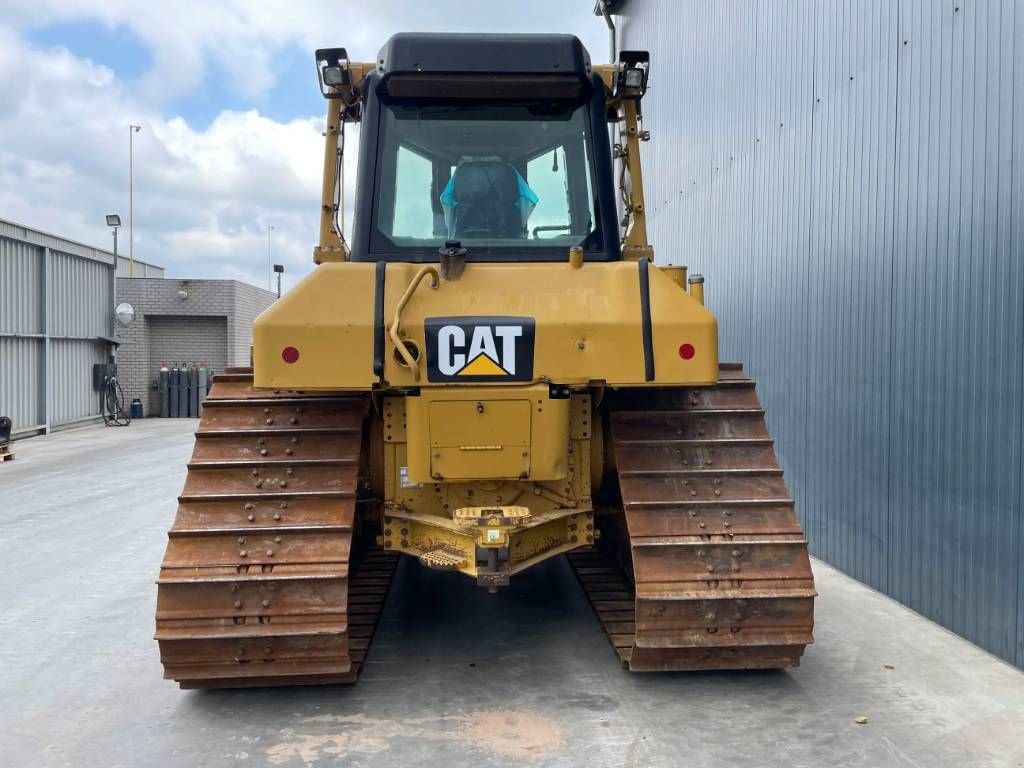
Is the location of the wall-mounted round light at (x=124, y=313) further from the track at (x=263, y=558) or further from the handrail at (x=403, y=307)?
the handrail at (x=403, y=307)

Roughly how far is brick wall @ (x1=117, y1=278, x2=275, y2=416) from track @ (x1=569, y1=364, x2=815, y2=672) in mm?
21924

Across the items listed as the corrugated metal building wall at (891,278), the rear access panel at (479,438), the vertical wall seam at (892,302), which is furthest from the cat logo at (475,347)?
the vertical wall seam at (892,302)

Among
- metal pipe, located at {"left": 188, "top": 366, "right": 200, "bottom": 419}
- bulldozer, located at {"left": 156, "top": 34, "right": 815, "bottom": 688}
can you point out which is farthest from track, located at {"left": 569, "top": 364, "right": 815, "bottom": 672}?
metal pipe, located at {"left": 188, "top": 366, "right": 200, "bottom": 419}

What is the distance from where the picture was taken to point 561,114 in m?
5.04

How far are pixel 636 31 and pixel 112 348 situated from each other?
602 inches

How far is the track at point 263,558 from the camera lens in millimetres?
4086

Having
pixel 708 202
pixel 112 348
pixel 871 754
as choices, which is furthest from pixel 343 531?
pixel 112 348

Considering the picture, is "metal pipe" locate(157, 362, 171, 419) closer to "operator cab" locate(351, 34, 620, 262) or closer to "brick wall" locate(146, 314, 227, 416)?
"brick wall" locate(146, 314, 227, 416)

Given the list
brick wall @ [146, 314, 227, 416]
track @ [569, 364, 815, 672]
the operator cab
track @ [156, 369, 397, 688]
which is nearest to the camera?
track @ [156, 369, 397, 688]

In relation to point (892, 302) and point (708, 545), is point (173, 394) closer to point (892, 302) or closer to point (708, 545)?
point (892, 302)

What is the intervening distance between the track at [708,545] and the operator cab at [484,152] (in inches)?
43.6

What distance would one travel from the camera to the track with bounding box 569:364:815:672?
4.21m

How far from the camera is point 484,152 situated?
502 cm

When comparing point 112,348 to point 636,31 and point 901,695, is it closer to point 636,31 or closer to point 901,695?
point 636,31
